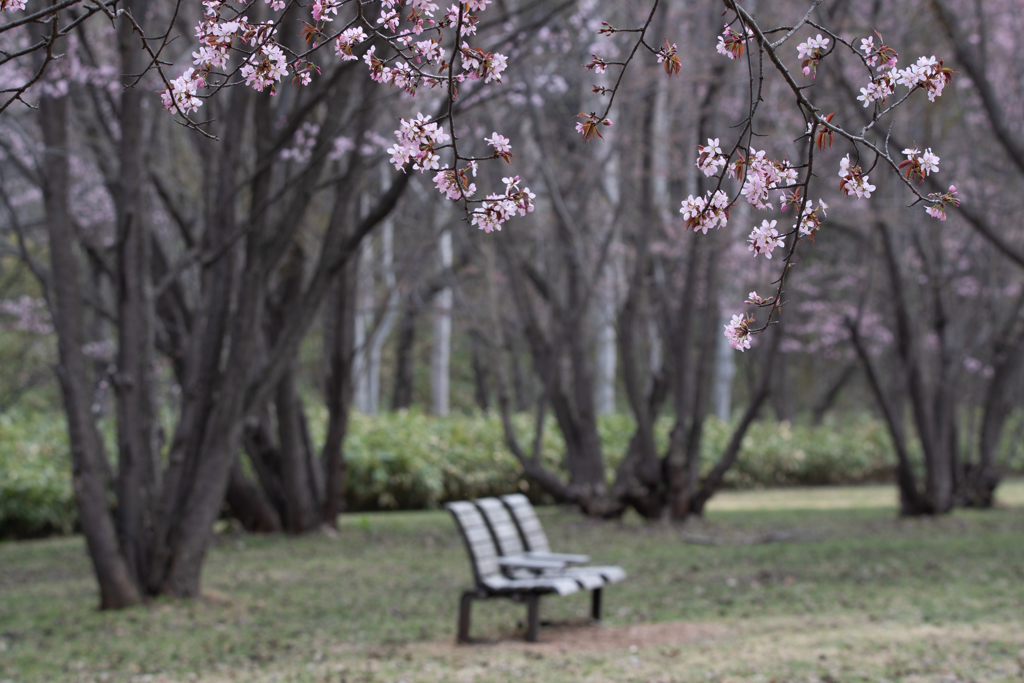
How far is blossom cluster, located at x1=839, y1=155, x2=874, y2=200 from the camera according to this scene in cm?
231

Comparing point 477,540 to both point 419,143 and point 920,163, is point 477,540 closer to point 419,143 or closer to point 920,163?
point 419,143

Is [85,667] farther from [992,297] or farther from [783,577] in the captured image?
[992,297]

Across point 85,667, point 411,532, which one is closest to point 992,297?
point 411,532

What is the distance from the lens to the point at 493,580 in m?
5.52

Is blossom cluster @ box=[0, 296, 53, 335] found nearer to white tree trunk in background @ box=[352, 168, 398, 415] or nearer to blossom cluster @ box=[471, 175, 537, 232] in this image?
white tree trunk in background @ box=[352, 168, 398, 415]

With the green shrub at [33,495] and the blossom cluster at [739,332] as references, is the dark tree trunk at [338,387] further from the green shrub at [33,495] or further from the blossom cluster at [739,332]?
the blossom cluster at [739,332]

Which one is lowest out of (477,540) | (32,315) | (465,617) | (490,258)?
(465,617)

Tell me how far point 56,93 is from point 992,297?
10.2 meters

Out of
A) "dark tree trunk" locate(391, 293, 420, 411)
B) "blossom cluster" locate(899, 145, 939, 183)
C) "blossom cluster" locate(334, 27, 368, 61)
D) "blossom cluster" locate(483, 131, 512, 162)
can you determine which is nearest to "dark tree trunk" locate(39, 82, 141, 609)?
"blossom cluster" locate(334, 27, 368, 61)

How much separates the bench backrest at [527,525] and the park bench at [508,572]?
0.07m

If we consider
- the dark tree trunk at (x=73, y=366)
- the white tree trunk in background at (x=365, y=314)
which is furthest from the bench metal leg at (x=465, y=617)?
the white tree trunk in background at (x=365, y=314)

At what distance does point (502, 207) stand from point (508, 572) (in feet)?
12.8

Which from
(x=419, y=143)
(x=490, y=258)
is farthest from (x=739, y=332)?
(x=490, y=258)

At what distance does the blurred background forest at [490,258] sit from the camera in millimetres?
6574
